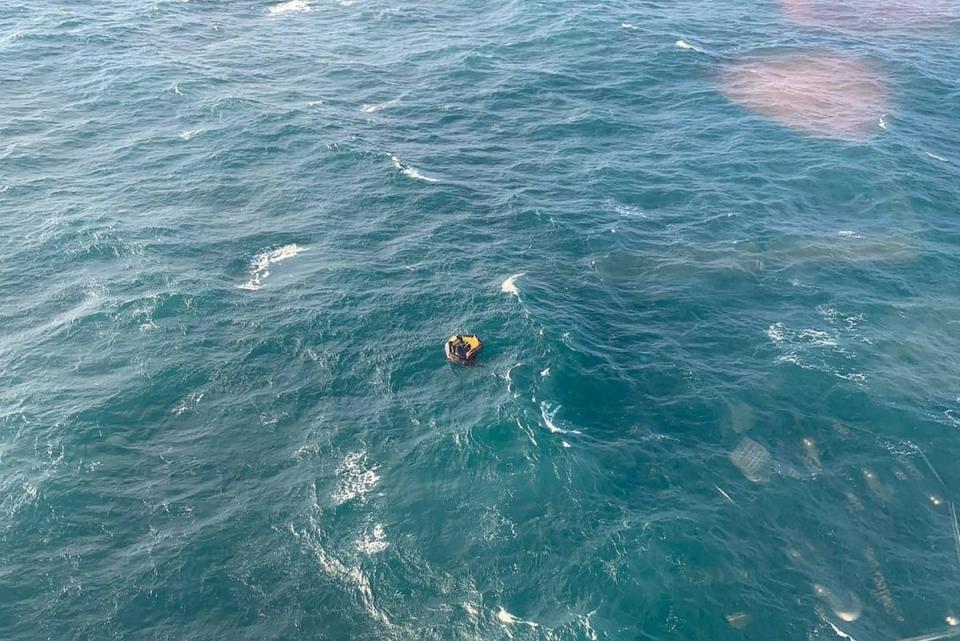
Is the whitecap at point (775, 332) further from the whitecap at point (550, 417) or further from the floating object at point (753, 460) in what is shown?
the whitecap at point (550, 417)

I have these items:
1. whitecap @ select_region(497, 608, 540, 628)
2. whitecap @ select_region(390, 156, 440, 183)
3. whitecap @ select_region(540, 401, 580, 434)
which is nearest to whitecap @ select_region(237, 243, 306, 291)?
whitecap @ select_region(390, 156, 440, 183)

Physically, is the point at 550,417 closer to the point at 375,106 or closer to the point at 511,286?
the point at 511,286

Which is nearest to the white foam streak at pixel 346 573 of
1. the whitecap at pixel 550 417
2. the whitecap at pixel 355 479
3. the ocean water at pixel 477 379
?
the ocean water at pixel 477 379

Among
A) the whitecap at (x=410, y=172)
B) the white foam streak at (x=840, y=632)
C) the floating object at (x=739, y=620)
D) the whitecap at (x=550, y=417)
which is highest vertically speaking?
the whitecap at (x=410, y=172)

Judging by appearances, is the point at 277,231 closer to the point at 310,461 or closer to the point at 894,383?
the point at 310,461

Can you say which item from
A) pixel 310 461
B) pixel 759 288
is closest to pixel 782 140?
pixel 759 288

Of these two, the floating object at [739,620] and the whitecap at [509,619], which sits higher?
the floating object at [739,620]

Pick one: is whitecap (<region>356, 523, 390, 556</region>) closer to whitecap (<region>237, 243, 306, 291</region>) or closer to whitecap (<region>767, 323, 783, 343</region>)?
whitecap (<region>237, 243, 306, 291</region>)
